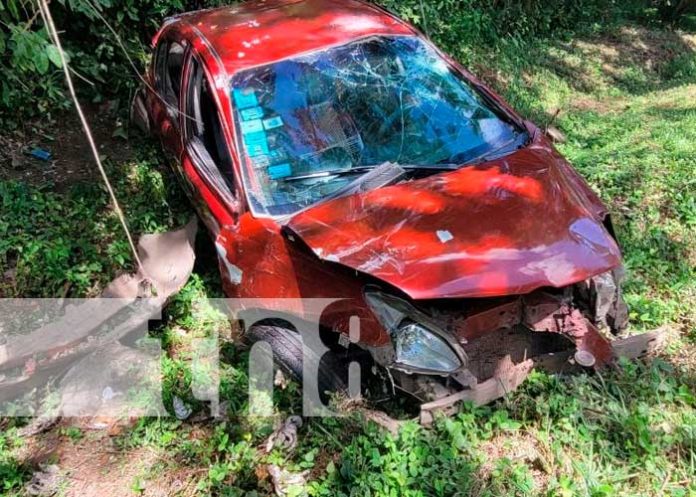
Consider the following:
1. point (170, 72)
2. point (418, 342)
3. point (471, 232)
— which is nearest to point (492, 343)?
point (418, 342)

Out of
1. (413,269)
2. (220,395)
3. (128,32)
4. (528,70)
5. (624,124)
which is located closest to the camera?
(413,269)

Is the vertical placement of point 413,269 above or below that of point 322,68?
below

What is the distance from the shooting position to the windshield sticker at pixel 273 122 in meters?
3.14

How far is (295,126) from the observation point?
10.4 feet

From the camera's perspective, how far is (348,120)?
127 inches

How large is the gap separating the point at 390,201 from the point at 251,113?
97 cm

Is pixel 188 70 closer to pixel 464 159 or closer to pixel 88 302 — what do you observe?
pixel 88 302

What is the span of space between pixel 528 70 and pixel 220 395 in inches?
277

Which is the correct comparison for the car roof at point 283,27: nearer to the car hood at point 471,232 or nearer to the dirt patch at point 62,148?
the car hood at point 471,232

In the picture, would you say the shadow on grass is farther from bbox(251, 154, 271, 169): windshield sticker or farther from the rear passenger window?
bbox(251, 154, 271, 169): windshield sticker

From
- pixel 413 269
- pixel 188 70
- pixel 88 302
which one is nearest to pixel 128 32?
pixel 188 70

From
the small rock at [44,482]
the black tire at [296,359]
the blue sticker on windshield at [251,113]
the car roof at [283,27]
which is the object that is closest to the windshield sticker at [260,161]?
the blue sticker on windshield at [251,113]

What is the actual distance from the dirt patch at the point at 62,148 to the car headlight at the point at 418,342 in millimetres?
3361

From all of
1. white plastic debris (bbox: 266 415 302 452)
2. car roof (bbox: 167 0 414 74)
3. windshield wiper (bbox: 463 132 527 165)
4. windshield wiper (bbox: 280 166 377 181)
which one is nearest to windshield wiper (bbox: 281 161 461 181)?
windshield wiper (bbox: 280 166 377 181)
